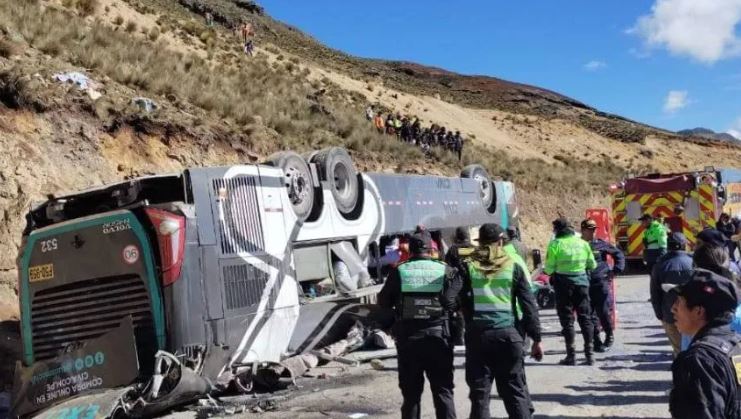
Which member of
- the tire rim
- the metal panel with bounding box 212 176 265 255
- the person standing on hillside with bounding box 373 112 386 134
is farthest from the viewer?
the person standing on hillside with bounding box 373 112 386 134

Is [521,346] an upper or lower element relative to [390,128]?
lower

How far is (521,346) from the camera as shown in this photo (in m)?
5.13

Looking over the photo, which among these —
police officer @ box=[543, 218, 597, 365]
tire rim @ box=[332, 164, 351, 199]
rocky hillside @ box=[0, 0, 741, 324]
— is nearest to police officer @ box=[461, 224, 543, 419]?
police officer @ box=[543, 218, 597, 365]

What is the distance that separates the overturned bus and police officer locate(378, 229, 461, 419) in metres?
2.12

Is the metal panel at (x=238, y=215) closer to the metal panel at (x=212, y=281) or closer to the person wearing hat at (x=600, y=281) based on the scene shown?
the metal panel at (x=212, y=281)

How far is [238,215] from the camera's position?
7250 millimetres

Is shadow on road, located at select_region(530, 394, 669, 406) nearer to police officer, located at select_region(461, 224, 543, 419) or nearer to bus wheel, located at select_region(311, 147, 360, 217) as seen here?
police officer, located at select_region(461, 224, 543, 419)

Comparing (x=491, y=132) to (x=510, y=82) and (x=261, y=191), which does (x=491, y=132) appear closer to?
(x=510, y=82)

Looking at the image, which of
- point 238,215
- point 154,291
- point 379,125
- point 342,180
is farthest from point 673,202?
point 154,291

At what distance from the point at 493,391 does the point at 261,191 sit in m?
3.18

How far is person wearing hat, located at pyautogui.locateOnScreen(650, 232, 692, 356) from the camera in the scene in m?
6.00

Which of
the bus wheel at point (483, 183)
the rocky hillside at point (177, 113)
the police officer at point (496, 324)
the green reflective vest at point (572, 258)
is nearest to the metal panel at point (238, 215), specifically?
the police officer at point (496, 324)

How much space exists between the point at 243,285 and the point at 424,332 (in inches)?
99.8

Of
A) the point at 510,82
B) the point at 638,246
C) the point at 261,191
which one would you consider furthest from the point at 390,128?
the point at 510,82
